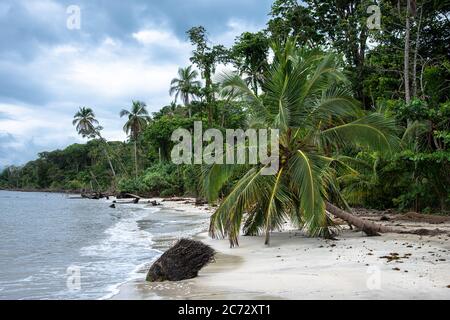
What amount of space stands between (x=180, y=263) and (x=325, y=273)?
8.63 feet

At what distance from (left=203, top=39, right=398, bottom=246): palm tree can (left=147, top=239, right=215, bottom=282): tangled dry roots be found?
9.39ft

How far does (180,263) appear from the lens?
8297 mm

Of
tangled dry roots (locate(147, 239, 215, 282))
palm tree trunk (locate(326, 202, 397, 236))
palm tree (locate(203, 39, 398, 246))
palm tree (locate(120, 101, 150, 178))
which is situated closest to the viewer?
tangled dry roots (locate(147, 239, 215, 282))

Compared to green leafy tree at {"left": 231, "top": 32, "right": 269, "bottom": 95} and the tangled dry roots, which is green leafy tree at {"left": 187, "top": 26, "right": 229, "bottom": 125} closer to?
green leafy tree at {"left": 231, "top": 32, "right": 269, "bottom": 95}

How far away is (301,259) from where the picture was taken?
30.4ft

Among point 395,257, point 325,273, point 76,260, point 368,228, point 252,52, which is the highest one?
point 252,52

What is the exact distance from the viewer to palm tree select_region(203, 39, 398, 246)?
38.0 feet

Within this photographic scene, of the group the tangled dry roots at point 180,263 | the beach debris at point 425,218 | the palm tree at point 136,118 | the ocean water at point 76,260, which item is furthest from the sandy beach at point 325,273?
the palm tree at point 136,118

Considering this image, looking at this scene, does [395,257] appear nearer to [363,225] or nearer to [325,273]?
[325,273]

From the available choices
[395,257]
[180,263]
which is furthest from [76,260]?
[395,257]

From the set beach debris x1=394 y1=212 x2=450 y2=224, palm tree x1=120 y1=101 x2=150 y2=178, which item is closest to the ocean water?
beach debris x1=394 y1=212 x2=450 y2=224

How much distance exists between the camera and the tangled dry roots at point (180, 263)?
26.8 feet

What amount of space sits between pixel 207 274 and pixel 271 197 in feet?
11.5

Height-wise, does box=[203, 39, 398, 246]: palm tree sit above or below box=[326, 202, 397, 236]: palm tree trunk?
above
